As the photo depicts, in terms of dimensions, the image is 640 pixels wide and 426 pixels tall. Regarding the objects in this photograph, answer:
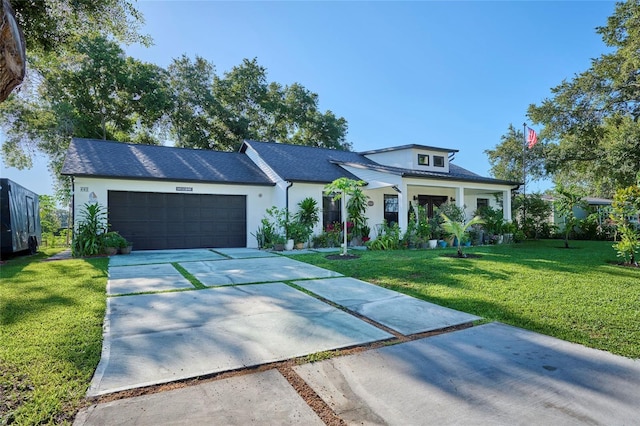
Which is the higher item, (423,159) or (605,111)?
(605,111)

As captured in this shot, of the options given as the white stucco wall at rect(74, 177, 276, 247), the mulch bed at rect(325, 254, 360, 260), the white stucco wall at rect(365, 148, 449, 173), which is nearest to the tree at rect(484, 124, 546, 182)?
the white stucco wall at rect(365, 148, 449, 173)

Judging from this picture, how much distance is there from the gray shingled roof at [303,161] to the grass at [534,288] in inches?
189

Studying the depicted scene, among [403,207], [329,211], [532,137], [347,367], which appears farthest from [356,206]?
[532,137]

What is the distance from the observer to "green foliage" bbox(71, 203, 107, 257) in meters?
9.93

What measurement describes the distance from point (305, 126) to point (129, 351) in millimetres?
26290

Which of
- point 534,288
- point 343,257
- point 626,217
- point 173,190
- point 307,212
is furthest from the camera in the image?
point 307,212

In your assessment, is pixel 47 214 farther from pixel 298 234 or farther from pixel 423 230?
pixel 423 230

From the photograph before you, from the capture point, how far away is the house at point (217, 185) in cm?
1148

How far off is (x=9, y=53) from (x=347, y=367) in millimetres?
3186

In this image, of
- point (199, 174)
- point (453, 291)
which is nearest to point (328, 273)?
point (453, 291)

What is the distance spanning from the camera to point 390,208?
50.6 ft

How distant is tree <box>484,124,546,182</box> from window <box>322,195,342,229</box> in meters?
19.6

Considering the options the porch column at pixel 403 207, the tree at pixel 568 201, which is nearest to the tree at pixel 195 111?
the porch column at pixel 403 207

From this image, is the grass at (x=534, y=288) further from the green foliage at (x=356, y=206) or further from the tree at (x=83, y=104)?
the tree at (x=83, y=104)
